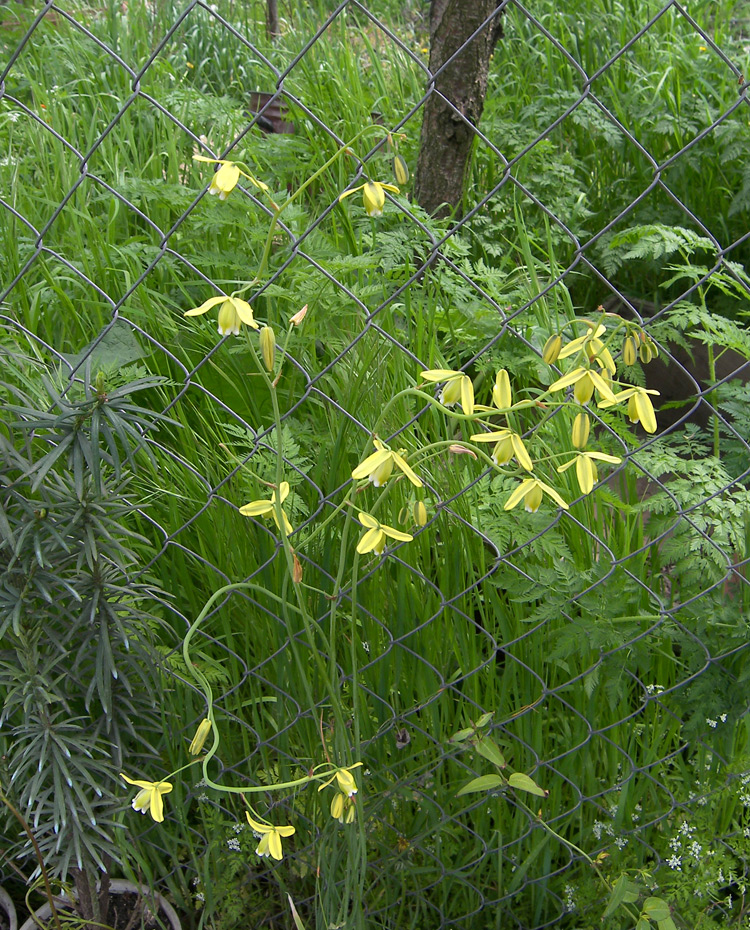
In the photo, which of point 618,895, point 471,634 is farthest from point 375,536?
point 618,895

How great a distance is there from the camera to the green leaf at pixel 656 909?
134 centimetres

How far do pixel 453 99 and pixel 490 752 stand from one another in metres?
1.77

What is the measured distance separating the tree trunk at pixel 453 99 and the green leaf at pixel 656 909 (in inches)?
62.9

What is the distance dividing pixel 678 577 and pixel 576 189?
1793mm

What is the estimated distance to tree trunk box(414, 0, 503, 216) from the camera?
210 cm

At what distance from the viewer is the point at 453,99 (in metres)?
2.26

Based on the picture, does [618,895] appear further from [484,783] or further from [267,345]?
[267,345]

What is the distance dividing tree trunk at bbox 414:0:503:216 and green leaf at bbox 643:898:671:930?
5.24ft

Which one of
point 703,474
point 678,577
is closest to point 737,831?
point 678,577

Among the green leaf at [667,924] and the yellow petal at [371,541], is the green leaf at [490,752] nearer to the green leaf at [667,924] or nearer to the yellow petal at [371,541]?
the green leaf at [667,924]

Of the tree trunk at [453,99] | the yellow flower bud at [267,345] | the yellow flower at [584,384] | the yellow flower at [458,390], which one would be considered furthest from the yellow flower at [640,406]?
the tree trunk at [453,99]

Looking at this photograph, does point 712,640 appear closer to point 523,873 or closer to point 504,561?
point 504,561

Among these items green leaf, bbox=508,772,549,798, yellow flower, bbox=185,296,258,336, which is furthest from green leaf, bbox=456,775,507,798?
yellow flower, bbox=185,296,258,336

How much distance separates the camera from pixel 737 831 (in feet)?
4.82
